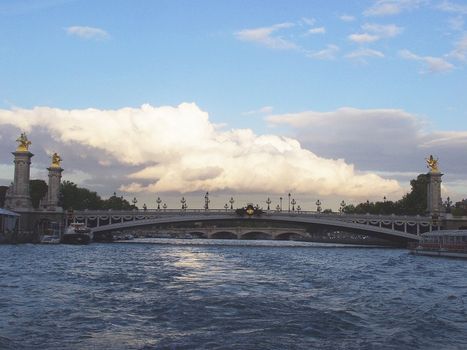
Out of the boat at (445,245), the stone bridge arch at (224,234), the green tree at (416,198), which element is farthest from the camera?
the stone bridge arch at (224,234)

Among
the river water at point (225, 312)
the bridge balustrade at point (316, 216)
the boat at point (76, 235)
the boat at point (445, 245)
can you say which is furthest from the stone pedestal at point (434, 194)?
the river water at point (225, 312)

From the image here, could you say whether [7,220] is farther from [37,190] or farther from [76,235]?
[37,190]

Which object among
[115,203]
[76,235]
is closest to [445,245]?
[76,235]

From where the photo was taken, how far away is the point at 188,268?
151ft

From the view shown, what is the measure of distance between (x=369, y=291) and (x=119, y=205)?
5924 inches

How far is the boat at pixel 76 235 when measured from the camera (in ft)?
314

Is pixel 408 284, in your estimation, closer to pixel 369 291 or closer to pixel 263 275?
pixel 369 291

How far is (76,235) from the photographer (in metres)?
96.1

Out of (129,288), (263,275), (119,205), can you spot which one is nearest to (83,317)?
(129,288)

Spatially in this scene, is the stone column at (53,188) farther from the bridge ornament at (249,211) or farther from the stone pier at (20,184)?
the bridge ornament at (249,211)

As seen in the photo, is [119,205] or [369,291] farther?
[119,205]

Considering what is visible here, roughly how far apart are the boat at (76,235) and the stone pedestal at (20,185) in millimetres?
10553

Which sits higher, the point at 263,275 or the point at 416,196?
the point at 416,196

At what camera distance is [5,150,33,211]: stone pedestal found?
105188mm
